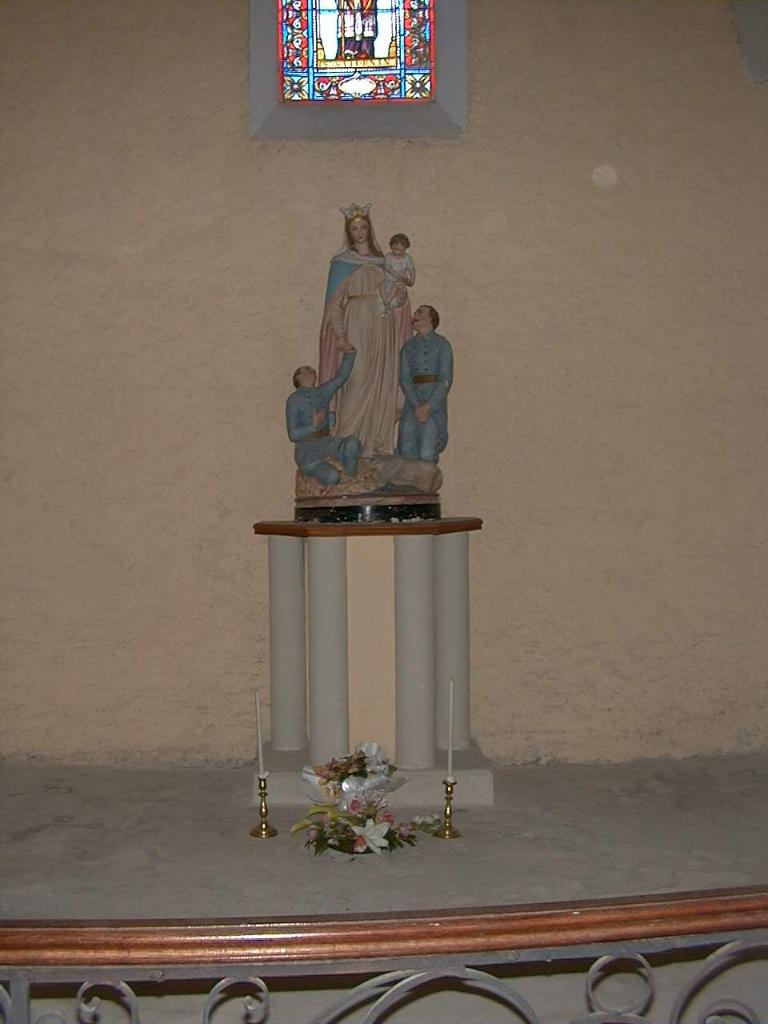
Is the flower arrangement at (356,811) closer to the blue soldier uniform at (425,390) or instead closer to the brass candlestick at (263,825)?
the brass candlestick at (263,825)

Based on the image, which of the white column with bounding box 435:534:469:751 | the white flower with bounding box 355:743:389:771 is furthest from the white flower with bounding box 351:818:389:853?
the white column with bounding box 435:534:469:751

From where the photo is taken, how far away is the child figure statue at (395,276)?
17.5ft

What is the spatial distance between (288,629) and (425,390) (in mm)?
1425

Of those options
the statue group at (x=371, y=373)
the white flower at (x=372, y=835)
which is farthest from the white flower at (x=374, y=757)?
the statue group at (x=371, y=373)

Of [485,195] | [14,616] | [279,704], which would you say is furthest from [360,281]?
[14,616]

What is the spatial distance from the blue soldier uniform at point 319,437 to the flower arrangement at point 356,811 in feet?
4.56

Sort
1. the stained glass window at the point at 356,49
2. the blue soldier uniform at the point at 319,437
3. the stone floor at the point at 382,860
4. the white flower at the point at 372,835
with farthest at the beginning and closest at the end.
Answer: the stained glass window at the point at 356,49
the blue soldier uniform at the point at 319,437
the white flower at the point at 372,835
the stone floor at the point at 382,860

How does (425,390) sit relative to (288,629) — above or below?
above

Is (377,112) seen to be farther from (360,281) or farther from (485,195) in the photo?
(360,281)

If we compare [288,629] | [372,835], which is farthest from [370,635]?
[372,835]

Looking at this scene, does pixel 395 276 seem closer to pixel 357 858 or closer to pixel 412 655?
pixel 412 655

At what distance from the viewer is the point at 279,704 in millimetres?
5406

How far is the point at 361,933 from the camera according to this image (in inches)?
57.9

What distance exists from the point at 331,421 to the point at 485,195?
1.77 metres
